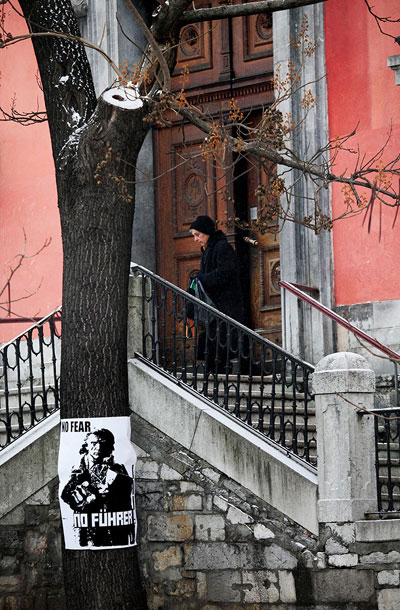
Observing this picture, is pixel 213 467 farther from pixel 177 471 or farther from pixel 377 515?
pixel 377 515

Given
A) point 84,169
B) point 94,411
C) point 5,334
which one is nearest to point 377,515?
point 94,411

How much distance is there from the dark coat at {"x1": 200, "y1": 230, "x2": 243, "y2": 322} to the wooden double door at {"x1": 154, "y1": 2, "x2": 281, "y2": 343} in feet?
3.61

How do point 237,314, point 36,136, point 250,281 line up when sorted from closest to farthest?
point 237,314 < point 250,281 < point 36,136

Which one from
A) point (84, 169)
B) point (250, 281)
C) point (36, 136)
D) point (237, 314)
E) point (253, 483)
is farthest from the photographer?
point (36, 136)

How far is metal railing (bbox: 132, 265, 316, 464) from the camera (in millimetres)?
9484

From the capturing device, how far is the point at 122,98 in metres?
8.46

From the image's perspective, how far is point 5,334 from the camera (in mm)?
13820

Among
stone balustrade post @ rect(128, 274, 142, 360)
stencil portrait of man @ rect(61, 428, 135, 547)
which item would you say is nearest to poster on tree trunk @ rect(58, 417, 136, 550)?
stencil portrait of man @ rect(61, 428, 135, 547)

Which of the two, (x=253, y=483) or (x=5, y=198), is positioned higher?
(x=5, y=198)

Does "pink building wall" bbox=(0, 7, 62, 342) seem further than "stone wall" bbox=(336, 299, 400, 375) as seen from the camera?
Yes

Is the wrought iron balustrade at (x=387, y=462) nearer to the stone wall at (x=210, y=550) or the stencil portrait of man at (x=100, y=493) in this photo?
the stone wall at (x=210, y=550)

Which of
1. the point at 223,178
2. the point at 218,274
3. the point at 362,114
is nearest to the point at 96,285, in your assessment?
the point at 218,274

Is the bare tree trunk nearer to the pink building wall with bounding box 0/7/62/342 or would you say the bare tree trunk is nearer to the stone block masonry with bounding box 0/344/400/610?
the stone block masonry with bounding box 0/344/400/610

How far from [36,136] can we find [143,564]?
6.07m
